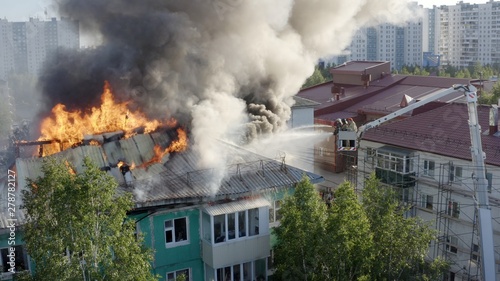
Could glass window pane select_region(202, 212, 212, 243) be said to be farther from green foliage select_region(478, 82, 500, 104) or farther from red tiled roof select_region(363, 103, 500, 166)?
green foliage select_region(478, 82, 500, 104)

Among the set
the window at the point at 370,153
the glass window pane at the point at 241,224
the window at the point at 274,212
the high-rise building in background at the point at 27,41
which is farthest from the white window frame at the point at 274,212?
the high-rise building in background at the point at 27,41

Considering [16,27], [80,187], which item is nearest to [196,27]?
[80,187]

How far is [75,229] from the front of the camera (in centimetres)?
942

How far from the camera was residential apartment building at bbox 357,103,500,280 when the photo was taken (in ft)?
61.7

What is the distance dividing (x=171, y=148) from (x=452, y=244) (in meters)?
10.2

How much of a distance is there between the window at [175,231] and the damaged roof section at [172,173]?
25.1 inches

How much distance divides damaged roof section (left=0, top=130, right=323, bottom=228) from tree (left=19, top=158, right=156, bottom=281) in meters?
3.85

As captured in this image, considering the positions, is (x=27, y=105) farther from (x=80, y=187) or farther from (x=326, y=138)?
(x=80, y=187)

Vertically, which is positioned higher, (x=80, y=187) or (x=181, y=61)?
(x=181, y=61)

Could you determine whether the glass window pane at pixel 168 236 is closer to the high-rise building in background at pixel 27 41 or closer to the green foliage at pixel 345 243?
the green foliage at pixel 345 243

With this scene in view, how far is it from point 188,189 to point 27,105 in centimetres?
3445

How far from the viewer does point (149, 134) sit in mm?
17547

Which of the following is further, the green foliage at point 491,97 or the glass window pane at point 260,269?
the green foliage at point 491,97

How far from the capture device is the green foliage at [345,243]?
12617 millimetres
